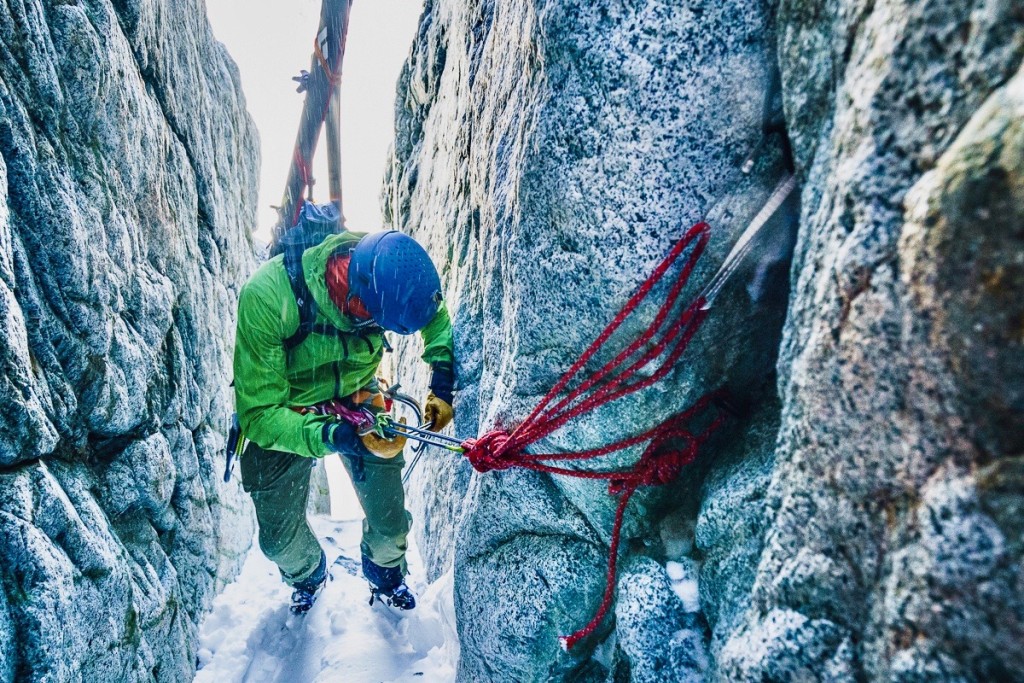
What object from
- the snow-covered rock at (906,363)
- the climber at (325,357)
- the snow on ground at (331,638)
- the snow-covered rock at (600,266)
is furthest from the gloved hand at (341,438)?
the snow-covered rock at (906,363)

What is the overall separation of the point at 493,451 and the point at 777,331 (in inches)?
61.0

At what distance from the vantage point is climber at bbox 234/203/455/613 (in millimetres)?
3604

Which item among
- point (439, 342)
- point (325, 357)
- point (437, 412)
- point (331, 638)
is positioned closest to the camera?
point (325, 357)

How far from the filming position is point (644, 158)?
2.42 meters

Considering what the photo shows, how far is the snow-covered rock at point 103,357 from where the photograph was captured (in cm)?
272

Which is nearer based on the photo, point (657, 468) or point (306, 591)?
point (657, 468)

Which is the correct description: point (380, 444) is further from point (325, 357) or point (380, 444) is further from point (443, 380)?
point (443, 380)

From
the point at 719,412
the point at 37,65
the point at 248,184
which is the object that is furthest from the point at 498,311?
the point at 248,184

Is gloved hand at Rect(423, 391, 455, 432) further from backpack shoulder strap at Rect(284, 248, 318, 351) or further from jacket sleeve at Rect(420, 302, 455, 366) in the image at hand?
backpack shoulder strap at Rect(284, 248, 318, 351)

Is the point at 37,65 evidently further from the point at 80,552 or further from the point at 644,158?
the point at 644,158

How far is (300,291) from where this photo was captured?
3824mm

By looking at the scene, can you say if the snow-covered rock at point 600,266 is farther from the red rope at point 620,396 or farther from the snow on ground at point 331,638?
the snow on ground at point 331,638

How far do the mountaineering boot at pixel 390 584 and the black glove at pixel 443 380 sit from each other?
73.8 inches

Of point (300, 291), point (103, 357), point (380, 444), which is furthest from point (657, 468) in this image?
point (103, 357)
